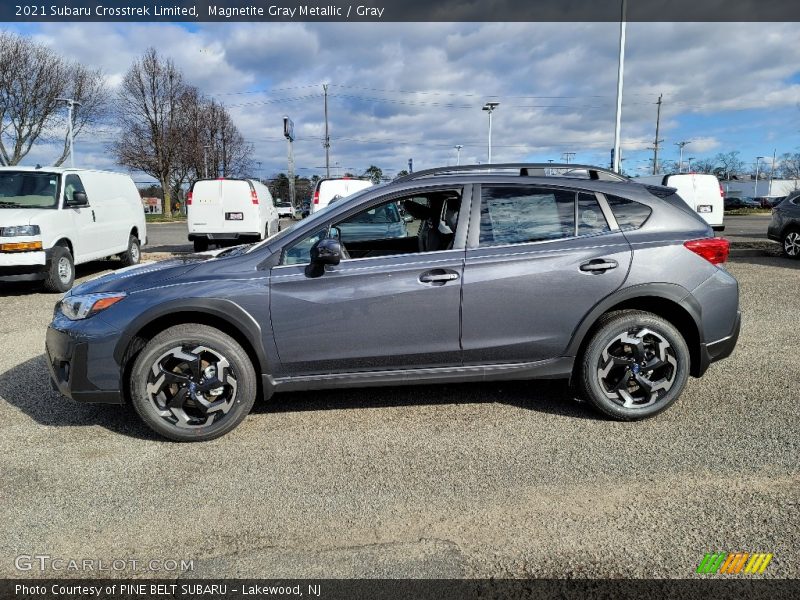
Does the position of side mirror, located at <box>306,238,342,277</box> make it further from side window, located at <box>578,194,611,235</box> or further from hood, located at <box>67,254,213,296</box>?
side window, located at <box>578,194,611,235</box>

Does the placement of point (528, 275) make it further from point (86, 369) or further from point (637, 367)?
point (86, 369)

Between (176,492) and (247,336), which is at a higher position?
(247,336)

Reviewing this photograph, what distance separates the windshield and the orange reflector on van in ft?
2.78

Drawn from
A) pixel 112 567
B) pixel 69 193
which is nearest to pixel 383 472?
pixel 112 567

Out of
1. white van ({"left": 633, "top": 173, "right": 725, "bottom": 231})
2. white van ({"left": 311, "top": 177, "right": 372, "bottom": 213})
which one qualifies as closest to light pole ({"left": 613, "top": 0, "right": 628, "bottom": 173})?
white van ({"left": 633, "top": 173, "right": 725, "bottom": 231})

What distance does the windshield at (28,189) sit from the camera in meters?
8.59

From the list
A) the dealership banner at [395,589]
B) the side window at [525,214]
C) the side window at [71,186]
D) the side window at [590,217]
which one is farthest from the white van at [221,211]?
the dealership banner at [395,589]

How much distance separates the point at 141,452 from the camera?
3.48 metres

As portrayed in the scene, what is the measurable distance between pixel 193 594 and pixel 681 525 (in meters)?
2.22

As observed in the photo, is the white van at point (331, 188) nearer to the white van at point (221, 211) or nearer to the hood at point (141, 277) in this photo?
the white van at point (221, 211)

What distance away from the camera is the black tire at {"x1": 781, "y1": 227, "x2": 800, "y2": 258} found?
12.1 meters

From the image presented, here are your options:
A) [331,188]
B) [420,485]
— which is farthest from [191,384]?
[331,188]

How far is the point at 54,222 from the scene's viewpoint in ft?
28.1

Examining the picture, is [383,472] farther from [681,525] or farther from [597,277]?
[597,277]
